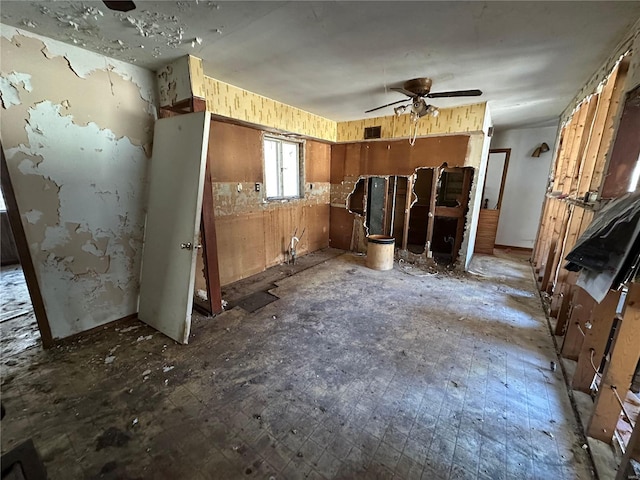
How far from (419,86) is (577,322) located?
9.10 ft

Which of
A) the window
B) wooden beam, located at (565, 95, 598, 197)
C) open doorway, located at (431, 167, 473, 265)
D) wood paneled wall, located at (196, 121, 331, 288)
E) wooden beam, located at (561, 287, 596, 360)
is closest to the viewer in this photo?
wooden beam, located at (561, 287, 596, 360)

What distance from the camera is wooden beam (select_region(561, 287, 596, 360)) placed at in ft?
6.96

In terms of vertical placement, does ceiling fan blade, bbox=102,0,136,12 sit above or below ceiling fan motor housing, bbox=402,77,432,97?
above

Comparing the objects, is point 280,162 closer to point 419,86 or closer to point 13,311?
point 419,86

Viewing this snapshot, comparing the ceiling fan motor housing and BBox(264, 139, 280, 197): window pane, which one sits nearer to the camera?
the ceiling fan motor housing

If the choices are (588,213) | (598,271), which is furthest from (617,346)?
(588,213)

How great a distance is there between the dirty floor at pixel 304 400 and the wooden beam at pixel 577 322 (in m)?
0.15

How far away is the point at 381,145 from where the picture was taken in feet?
16.1

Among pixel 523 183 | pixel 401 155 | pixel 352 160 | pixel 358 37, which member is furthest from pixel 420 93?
pixel 523 183

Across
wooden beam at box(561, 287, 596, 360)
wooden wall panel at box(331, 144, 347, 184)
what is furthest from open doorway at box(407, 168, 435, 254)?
wooden beam at box(561, 287, 596, 360)

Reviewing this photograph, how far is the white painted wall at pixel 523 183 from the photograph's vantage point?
544 centimetres

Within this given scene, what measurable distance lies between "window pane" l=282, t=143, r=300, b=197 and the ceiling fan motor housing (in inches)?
91.4

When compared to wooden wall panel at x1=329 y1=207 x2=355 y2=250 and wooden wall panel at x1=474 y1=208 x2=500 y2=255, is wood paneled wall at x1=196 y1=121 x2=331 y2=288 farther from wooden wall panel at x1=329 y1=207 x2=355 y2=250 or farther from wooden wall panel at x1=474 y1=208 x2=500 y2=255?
wooden wall panel at x1=474 y1=208 x2=500 y2=255

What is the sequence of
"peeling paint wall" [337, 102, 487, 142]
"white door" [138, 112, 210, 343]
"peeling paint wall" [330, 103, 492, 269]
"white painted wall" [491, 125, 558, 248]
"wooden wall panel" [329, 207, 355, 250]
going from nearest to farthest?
"white door" [138, 112, 210, 343] → "peeling paint wall" [337, 102, 487, 142] → "peeling paint wall" [330, 103, 492, 269] → "white painted wall" [491, 125, 558, 248] → "wooden wall panel" [329, 207, 355, 250]
